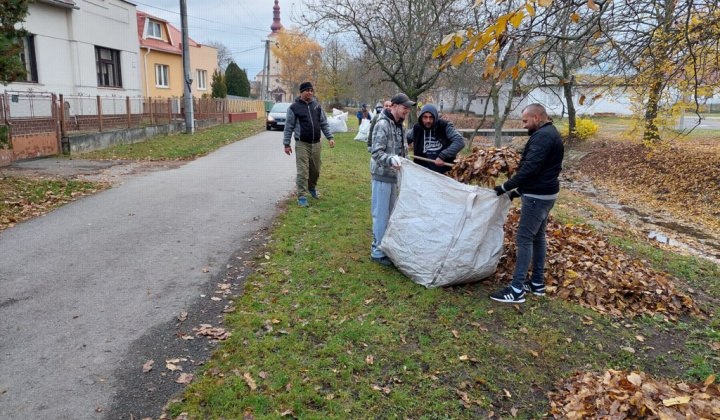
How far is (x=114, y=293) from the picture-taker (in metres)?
4.86

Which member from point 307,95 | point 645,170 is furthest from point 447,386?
point 645,170

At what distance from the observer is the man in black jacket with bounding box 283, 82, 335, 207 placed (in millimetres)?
8172

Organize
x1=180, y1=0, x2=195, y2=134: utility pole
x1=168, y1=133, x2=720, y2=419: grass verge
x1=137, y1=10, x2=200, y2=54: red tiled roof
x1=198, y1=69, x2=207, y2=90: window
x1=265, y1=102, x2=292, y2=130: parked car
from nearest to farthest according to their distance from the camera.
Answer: x1=168, y1=133, x2=720, y2=419: grass verge, x1=180, y1=0, x2=195, y2=134: utility pole, x1=265, y1=102, x2=292, y2=130: parked car, x1=137, y1=10, x2=200, y2=54: red tiled roof, x1=198, y1=69, x2=207, y2=90: window

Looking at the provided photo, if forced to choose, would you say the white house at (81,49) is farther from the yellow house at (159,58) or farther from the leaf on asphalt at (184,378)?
the leaf on asphalt at (184,378)

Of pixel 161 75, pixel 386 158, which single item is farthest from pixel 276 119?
pixel 386 158

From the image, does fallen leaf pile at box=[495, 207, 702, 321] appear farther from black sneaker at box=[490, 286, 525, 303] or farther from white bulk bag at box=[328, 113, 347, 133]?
white bulk bag at box=[328, 113, 347, 133]

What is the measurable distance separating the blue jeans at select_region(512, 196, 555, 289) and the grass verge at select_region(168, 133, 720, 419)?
0.94 feet

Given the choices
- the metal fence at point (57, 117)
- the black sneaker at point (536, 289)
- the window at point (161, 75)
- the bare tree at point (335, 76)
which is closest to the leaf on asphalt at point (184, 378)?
the black sneaker at point (536, 289)

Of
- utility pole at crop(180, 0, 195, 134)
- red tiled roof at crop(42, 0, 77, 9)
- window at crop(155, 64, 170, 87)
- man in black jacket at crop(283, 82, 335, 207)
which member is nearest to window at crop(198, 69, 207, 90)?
window at crop(155, 64, 170, 87)

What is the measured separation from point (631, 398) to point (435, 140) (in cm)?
→ 324

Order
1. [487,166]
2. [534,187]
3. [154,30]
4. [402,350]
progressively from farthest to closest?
[154,30] → [487,166] → [534,187] → [402,350]

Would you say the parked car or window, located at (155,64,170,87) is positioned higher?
window, located at (155,64,170,87)

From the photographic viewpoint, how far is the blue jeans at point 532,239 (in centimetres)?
459

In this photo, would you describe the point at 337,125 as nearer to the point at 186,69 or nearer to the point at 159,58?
the point at 186,69
